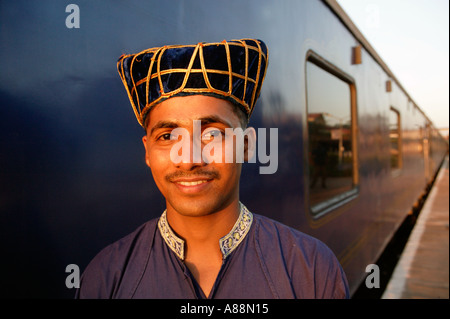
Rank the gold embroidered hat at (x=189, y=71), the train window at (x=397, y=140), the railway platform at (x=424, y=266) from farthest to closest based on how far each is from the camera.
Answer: the train window at (x=397, y=140) → the railway platform at (x=424, y=266) → the gold embroidered hat at (x=189, y=71)

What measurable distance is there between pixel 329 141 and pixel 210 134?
214 centimetres

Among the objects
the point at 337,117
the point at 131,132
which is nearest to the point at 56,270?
the point at 131,132

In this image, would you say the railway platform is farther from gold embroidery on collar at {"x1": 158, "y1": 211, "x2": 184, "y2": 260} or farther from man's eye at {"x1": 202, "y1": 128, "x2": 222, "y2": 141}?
man's eye at {"x1": 202, "y1": 128, "x2": 222, "y2": 141}

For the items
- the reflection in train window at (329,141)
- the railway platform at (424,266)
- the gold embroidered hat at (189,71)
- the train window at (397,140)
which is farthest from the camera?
the train window at (397,140)

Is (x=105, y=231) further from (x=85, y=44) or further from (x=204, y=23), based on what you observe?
(x=204, y=23)

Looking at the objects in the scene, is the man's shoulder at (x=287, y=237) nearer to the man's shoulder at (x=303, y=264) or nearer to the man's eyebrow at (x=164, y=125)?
the man's shoulder at (x=303, y=264)

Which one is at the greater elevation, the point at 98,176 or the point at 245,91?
the point at 245,91

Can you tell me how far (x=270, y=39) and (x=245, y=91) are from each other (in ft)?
3.15

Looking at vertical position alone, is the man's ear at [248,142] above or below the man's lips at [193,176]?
above

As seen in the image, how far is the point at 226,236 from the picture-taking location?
1.11 m

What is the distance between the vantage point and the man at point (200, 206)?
39.1 inches

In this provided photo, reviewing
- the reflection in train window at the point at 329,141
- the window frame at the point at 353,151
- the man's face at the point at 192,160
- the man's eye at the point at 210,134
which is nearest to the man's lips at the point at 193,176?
the man's face at the point at 192,160

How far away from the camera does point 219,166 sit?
99 cm

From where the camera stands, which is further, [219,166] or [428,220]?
[428,220]
